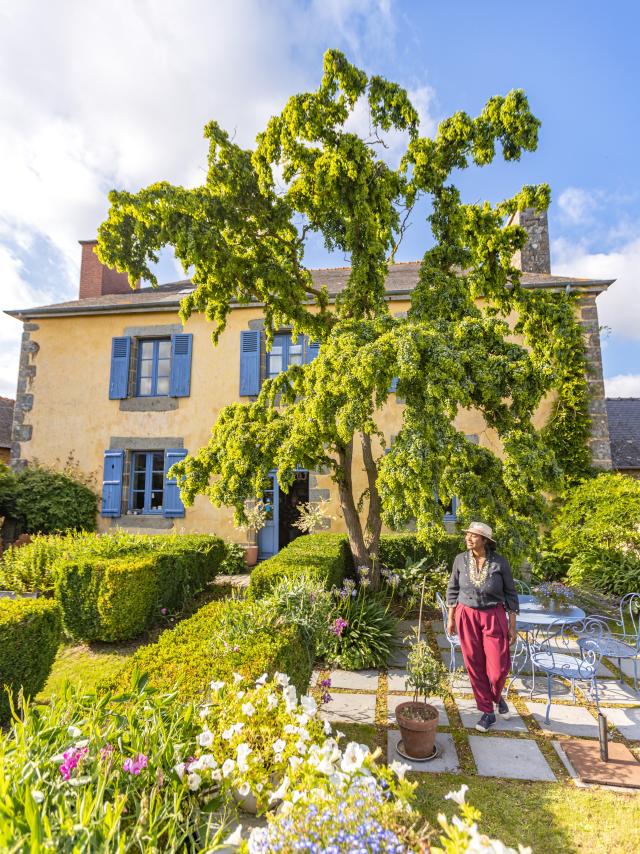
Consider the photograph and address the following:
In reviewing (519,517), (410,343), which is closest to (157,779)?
(410,343)

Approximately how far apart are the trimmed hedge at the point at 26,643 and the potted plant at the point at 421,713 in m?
3.09

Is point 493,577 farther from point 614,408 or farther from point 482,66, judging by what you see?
point 614,408

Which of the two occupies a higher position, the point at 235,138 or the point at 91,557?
the point at 235,138

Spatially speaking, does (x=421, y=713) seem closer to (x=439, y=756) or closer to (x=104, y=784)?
(x=439, y=756)

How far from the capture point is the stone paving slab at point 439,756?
11.4ft

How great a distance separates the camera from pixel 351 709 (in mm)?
4352

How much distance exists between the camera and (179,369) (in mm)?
11594

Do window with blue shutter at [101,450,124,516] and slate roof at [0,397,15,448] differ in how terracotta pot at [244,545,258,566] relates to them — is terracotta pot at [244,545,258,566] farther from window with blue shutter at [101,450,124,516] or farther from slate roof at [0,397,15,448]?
slate roof at [0,397,15,448]

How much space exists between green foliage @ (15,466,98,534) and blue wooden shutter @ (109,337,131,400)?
7.74 ft

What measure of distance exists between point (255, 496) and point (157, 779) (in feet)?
14.4

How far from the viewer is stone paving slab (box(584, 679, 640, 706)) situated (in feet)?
15.0

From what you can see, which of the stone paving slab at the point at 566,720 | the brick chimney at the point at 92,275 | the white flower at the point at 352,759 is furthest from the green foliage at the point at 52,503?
the white flower at the point at 352,759

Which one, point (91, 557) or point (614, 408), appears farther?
point (614, 408)

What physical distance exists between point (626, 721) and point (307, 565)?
334 centimetres
